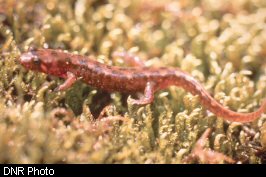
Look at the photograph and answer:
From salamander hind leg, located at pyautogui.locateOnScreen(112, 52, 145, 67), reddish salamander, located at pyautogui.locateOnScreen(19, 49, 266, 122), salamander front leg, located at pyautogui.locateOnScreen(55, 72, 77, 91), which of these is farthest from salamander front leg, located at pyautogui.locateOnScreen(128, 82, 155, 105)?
salamander front leg, located at pyautogui.locateOnScreen(55, 72, 77, 91)

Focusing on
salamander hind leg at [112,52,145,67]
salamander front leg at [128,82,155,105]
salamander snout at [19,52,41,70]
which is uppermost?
salamander hind leg at [112,52,145,67]

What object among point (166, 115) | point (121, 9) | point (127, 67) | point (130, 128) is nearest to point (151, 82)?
point (127, 67)

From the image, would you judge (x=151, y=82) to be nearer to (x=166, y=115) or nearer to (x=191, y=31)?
(x=166, y=115)

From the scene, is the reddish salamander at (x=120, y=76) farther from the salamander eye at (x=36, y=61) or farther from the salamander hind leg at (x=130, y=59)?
the salamander hind leg at (x=130, y=59)

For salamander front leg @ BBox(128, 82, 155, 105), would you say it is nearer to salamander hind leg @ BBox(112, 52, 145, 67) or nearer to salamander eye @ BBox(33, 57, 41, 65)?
salamander hind leg @ BBox(112, 52, 145, 67)

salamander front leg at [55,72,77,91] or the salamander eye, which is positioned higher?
the salamander eye

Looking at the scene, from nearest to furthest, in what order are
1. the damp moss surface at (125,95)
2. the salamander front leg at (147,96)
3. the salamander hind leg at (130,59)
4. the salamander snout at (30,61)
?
the damp moss surface at (125,95) → the salamander snout at (30,61) → the salamander front leg at (147,96) → the salamander hind leg at (130,59)

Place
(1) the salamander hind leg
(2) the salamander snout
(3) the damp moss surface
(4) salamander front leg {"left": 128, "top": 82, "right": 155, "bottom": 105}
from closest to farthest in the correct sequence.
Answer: (3) the damp moss surface → (2) the salamander snout → (4) salamander front leg {"left": 128, "top": 82, "right": 155, "bottom": 105} → (1) the salamander hind leg

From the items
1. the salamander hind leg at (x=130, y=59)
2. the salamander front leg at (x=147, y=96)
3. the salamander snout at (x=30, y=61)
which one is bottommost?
the salamander front leg at (x=147, y=96)

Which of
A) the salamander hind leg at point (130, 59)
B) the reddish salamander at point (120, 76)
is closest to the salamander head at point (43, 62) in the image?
the reddish salamander at point (120, 76)
